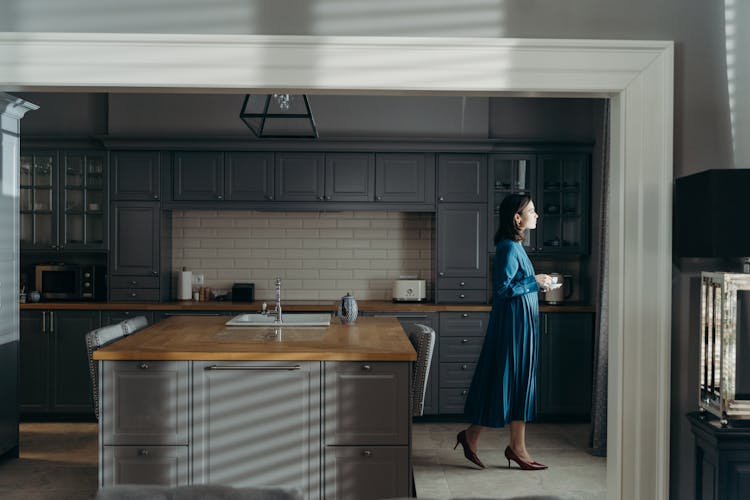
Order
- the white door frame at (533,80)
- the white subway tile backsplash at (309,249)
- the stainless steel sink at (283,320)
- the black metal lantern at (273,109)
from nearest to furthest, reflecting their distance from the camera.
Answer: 1. the white door frame at (533,80)
2. the black metal lantern at (273,109)
3. the stainless steel sink at (283,320)
4. the white subway tile backsplash at (309,249)

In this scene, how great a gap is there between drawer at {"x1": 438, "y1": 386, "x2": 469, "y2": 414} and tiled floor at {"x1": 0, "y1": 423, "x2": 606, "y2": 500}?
16 cm

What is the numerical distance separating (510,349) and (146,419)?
7.47 ft

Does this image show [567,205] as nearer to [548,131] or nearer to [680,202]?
[548,131]

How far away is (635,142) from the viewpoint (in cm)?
278

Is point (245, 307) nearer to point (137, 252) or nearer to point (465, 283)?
point (137, 252)

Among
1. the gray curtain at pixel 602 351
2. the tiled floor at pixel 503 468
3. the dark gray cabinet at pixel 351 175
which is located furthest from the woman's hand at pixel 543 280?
the dark gray cabinet at pixel 351 175

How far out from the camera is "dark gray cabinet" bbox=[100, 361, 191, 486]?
146 inches

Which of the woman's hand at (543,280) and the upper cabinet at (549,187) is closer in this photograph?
the woman's hand at (543,280)

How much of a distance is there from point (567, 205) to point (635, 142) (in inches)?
148

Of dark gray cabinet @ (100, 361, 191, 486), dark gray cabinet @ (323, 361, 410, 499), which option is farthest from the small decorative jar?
dark gray cabinet @ (100, 361, 191, 486)

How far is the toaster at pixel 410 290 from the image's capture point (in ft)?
21.1

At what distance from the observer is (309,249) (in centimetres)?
681

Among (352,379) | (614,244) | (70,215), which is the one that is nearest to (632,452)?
(614,244)

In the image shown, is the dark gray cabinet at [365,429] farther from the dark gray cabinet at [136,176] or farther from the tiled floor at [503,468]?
the dark gray cabinet at [136,176]
